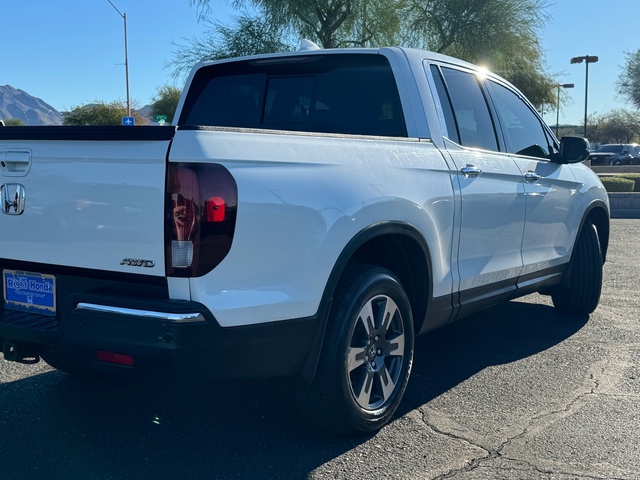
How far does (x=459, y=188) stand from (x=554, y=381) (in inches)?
54.3

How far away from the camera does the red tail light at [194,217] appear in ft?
9.14

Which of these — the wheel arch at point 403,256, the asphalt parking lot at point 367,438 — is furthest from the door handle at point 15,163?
the wheel arch at point 403,256

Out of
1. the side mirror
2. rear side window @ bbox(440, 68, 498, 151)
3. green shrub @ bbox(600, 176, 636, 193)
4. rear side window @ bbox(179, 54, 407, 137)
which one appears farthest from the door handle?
green shrub @ bbox(600, 176, 636, 193)

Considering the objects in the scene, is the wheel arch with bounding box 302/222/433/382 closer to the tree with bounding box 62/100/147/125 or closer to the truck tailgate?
the truck tailgate

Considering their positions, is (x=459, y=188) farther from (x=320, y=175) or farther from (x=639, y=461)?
(x=639, y=461)

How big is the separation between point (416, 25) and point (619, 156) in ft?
77.9

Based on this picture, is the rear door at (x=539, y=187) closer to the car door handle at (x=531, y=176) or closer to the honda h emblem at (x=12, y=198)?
the car door handle at (x=531, y=176)

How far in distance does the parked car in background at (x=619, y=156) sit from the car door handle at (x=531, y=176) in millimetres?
38249

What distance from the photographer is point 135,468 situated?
324 cm

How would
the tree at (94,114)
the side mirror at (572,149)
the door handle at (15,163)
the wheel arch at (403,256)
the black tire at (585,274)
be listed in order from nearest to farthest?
1. the door handle at (15,163)
2. the wheel arch at (403,256)
3. the side mirror at (572,149)
4. the black tire at (585,274)
5. the tree at (94,114)

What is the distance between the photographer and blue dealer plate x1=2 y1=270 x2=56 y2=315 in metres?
3.16

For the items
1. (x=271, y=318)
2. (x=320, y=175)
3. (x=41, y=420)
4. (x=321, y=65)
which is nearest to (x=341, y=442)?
(x=271, y=318)

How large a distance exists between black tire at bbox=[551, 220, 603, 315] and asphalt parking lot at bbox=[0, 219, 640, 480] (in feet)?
3.07

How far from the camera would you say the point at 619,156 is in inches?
1668
